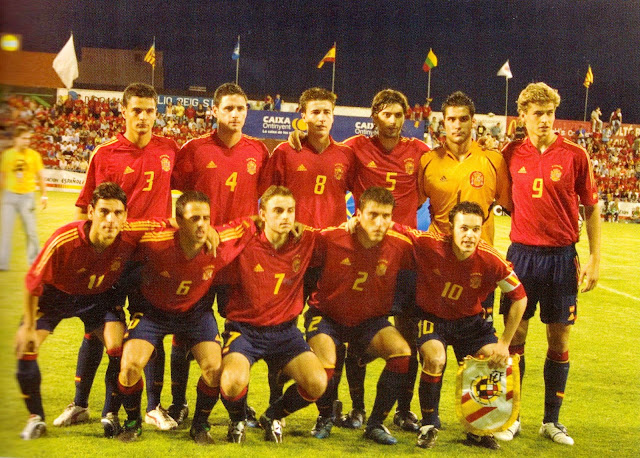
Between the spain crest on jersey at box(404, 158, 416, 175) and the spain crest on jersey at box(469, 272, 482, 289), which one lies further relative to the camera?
the spain crest on jersey at box(404, 158, 416, 175)

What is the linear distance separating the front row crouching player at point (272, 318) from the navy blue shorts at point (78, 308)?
69 centimetres

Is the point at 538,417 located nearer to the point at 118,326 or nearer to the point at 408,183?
the point at 408,183

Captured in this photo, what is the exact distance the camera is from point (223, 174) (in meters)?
4.45

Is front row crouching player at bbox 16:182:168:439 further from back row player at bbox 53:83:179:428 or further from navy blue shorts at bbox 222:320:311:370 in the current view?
navy blue shorts at bbox 222:320:311:370

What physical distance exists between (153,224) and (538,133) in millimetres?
2487

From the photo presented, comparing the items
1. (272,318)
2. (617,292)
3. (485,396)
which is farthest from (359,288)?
(617,292)

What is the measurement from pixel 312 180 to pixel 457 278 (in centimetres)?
121

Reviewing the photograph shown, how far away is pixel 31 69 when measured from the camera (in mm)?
1725

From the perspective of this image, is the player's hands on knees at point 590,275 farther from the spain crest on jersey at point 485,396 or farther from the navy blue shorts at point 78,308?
the navy blue shorts at point 78,308

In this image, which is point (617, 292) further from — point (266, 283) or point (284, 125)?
point (284, 125)

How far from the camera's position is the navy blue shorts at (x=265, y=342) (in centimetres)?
384

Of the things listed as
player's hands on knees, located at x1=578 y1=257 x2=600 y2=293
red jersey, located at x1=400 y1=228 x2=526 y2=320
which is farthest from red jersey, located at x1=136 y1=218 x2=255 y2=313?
player's hands on knees, located at x1=578 y1=257 x2=600 y2=293

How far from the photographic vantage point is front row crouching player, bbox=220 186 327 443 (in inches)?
147

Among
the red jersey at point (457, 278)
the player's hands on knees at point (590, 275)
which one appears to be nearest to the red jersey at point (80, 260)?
the red jersey at point (457, 278)
